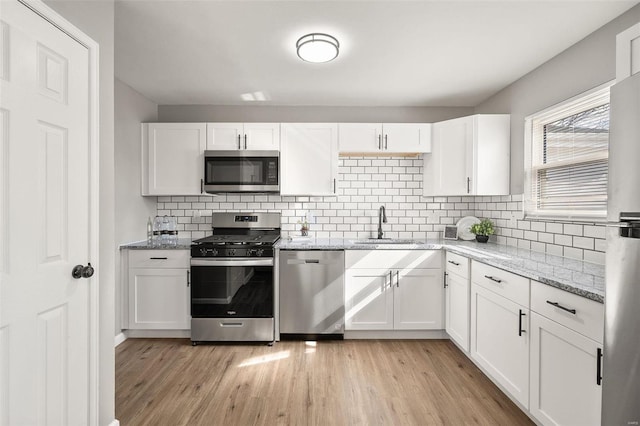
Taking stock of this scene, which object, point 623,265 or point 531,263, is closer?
point 623,265

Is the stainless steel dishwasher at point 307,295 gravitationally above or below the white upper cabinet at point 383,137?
below

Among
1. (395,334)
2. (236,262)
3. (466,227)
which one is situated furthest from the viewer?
(466,227)

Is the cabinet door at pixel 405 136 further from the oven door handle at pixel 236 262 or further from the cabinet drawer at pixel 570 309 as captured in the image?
the cabinet drawer at pixel 570 309

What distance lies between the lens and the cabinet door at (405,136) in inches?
134

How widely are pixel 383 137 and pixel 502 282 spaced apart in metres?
1.87

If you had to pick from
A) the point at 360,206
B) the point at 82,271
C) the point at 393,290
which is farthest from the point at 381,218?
the point at 82,271

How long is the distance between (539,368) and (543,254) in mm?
1059

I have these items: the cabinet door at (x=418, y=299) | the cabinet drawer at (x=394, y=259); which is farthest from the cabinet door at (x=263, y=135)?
the cabinet door at (x=418, y=299)

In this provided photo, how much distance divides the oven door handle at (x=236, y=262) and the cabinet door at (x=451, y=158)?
1.90 meters

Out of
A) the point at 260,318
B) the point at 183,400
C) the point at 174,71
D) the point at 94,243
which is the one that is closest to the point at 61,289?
the point at 94,243

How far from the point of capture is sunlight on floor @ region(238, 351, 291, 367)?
105 inches

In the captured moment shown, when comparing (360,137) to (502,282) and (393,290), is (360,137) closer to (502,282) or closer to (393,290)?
(393,290)

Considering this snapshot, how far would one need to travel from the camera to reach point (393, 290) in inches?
122

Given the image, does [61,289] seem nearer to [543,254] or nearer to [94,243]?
[94,243]
